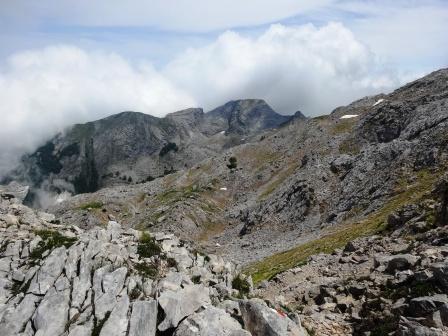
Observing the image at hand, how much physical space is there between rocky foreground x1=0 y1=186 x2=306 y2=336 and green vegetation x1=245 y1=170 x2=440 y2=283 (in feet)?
104

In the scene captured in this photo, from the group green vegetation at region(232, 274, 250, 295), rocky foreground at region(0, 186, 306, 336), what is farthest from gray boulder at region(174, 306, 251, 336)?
green vegetation at region(232, 274, 250, 295)

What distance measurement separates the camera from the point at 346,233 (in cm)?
7288

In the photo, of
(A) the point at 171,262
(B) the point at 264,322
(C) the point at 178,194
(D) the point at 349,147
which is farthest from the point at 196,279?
(C) the point at 178,194

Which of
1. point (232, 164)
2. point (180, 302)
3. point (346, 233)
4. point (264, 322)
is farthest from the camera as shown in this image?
point (232, 164)

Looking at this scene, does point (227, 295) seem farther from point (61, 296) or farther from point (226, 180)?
point (226, 180)

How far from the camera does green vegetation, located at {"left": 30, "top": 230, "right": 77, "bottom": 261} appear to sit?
34.3 metres

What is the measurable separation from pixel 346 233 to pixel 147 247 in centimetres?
4540

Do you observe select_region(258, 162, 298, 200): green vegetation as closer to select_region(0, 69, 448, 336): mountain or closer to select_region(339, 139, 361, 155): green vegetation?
select_region(339, 139, 361, 155): green vegetation

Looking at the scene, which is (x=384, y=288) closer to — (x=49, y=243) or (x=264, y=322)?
(x=264, y=322)

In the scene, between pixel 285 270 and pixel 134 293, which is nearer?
pixel 134 293

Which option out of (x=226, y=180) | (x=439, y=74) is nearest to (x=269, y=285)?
(x=226, y=180)

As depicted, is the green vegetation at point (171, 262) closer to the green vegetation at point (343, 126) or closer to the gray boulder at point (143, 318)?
the gray boulder at point (143, 318)

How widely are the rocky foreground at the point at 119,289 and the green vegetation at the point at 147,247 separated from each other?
0.08 meters

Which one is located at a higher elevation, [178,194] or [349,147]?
[349,147]
